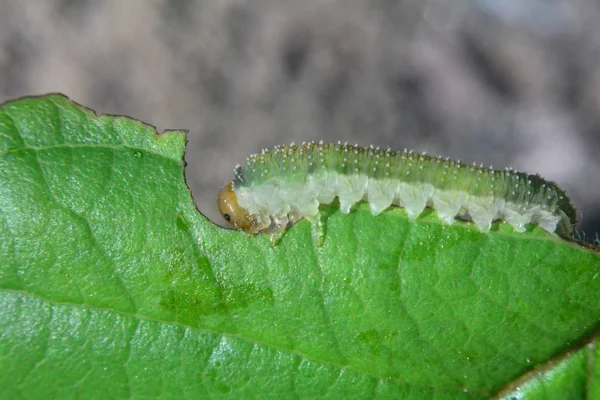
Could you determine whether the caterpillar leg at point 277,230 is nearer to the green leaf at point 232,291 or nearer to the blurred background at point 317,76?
the green leaf at point 232,291

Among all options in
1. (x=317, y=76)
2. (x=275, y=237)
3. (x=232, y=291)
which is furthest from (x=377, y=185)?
(x=317, y=76)

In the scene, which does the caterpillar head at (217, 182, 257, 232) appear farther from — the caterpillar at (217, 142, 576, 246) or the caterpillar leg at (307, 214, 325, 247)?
the caterpillar leg at (307, 214, 325, 247)

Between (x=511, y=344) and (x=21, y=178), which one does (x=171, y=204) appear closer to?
(x=21, y=178)

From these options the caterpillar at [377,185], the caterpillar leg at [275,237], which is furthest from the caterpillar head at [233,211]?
the caterpillar leg at [275,237]

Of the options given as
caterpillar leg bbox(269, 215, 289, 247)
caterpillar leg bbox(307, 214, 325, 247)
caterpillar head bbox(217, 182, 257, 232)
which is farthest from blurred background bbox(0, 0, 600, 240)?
caterpillar leg bbox(307, 214, 325, 247)

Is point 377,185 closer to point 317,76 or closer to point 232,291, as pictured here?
point 232,291
